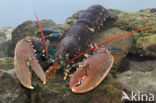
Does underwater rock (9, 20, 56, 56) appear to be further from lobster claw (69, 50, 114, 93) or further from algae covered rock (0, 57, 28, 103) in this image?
lobster claw (69, 50, 114, 93)

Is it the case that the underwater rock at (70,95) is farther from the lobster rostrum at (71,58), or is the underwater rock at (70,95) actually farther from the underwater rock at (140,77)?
the underwater rock at (140,77)

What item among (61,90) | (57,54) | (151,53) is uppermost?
(57,54)

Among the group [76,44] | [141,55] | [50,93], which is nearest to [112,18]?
[141,55]

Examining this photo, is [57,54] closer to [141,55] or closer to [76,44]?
[76,44]

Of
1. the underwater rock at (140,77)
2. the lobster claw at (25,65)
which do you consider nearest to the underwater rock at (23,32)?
the lobster claw at (25,65)

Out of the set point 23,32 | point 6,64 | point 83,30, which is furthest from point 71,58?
point 23,32

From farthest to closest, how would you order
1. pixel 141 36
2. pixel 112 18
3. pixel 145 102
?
pixel 112 18 < pixel 141 36 < pixel 145 102
